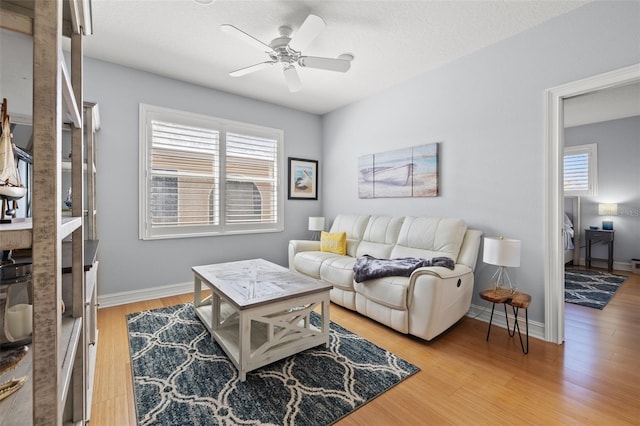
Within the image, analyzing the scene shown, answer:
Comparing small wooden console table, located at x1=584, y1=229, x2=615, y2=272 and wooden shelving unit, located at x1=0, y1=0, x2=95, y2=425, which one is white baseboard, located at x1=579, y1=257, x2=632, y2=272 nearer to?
small wooden console table, located at x1=584, y1=229, x2=615, y2=272

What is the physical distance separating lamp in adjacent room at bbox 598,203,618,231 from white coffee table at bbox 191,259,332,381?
5724 mm

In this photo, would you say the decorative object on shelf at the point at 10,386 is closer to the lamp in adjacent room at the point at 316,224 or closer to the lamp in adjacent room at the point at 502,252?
the lamp in adjacent room at the point at 502,252

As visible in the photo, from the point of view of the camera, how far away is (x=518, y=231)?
2650mm

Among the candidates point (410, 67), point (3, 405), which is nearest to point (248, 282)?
point (3, 405)

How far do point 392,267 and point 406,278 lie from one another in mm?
163

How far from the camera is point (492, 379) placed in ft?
6.24

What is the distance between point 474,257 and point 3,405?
10.1 feet

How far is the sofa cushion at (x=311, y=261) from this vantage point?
3389 millimetres

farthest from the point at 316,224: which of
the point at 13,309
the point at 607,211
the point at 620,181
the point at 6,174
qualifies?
the point at 620,181

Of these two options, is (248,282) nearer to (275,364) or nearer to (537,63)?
(275,364)

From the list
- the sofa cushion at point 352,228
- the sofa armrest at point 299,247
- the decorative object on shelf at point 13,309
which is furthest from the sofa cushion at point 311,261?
the decorative object on shelf at point 13,309

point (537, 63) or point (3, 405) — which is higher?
point (537, 63)

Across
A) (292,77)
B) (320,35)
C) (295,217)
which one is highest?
(320,35)

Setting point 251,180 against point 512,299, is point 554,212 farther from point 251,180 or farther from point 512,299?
point 251,180
